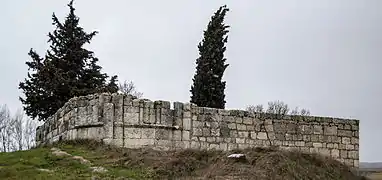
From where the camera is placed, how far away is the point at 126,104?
14141 millimetres

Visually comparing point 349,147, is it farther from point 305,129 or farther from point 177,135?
point 177,135

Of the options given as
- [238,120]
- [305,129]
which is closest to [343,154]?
[305,129]

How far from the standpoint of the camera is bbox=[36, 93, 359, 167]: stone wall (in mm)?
14062

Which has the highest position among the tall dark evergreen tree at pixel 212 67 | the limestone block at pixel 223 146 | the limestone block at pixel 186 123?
the tall dark evergreen tree at pixel 212 67

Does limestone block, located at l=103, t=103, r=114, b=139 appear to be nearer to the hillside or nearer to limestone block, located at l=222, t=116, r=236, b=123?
the hillside

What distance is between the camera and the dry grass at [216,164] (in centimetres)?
1135

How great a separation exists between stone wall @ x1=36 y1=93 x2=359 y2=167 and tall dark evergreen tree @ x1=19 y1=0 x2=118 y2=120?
6414 mm

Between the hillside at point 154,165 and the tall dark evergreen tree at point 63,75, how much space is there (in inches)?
421

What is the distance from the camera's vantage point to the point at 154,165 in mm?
11906

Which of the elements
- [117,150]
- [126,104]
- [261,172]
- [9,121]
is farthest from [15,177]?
[9,121]

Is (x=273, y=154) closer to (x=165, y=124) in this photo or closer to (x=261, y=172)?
(x=261, y=172)

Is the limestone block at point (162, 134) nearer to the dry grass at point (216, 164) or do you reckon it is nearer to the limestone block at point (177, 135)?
the limestone block at point (177, 135)

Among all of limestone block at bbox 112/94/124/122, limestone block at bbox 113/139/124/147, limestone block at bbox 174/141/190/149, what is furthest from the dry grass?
limestone block at bbox 174/141/190/149

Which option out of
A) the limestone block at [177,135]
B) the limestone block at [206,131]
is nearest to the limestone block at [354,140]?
the limestone block at [206,131]
